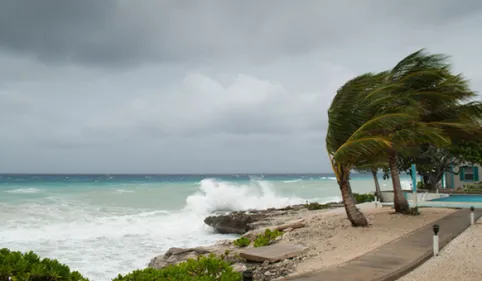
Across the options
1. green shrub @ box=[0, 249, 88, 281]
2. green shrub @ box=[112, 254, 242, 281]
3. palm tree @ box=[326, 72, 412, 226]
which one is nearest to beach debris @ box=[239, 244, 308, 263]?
green shrub @ box=[112, 254, 242, 281]

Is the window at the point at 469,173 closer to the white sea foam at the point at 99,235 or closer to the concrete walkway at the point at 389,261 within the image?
the white sea foam at the point at 99,235

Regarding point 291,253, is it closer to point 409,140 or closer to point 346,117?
point 346,117

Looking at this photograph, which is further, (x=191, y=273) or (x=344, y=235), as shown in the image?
A: (x=344, y=235)

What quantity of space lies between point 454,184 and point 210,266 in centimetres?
3287

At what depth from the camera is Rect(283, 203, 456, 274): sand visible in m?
9.60

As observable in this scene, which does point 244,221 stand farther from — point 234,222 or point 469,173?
point 469,173

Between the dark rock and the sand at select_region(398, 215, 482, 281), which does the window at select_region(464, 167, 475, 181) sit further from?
the sand at select_region(398, 215, 482, 281)

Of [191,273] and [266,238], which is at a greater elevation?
[191,273]

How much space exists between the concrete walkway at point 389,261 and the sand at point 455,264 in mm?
183

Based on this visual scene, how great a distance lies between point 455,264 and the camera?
8.14 metres

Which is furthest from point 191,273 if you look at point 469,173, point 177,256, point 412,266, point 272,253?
point 469,173

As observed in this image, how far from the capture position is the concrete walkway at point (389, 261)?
23.0 feet

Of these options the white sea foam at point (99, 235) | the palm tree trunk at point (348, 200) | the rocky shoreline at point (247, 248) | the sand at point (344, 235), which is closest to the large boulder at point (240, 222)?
the rocky shoreline at point (247, 248)

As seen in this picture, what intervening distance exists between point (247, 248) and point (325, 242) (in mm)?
2396
